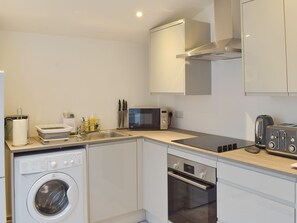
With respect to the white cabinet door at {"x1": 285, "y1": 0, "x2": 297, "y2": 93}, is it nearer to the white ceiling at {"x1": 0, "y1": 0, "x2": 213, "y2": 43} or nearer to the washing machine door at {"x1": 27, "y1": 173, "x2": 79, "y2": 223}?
the white ceiling at {"x1": 0, "y1": 0, "x2": 213, "y2": 43}

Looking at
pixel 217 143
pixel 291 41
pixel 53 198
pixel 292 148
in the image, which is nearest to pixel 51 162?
pixel 53 198

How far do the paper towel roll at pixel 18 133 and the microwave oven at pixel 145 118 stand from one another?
49.5 inches

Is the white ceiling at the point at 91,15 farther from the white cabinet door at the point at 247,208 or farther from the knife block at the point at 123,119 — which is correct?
the white cabinet door at the point at 247,208

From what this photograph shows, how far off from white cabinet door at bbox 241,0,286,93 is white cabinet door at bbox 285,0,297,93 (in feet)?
0.10

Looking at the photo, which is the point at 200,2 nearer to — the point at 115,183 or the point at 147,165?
the point at 147,165

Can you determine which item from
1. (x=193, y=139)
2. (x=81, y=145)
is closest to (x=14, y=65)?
(x=81, y=145)

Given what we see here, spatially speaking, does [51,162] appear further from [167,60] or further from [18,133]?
[167,60]

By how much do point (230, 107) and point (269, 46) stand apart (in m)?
0.85

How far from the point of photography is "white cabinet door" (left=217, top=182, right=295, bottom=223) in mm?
1580

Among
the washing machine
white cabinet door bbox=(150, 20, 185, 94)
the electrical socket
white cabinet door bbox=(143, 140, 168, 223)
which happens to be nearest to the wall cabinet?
white cabinet door bbox=(150, 20, 185, 94)

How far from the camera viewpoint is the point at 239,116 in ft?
8.46

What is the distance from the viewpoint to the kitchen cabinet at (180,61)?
269cm

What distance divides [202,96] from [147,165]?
3.18ft

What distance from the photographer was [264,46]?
6.44 feet
